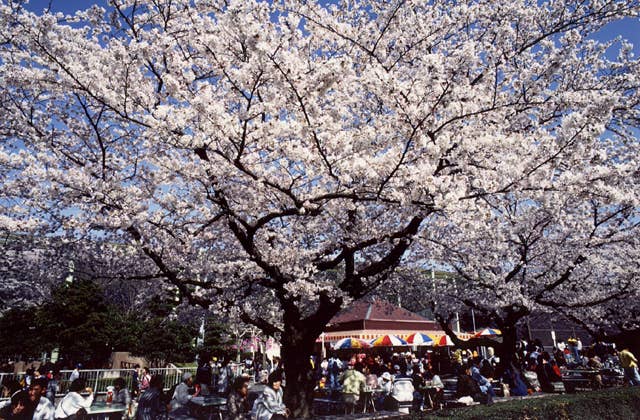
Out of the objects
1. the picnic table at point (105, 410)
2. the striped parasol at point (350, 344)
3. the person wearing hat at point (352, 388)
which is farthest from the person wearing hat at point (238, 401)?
the striped parasol at point (350, 344)

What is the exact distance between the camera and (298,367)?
9516 millimetres

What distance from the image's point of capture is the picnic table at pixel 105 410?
8875 millimetres

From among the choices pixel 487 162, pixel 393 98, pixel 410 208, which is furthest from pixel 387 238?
pixel 393 98

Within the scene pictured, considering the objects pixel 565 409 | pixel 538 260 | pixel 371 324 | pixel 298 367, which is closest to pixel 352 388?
pixel 298 367

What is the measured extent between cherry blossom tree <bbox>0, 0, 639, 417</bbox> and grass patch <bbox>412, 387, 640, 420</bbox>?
295 cm

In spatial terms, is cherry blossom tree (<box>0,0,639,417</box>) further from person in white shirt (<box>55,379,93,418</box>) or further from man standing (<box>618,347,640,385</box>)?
man standing (<box>618,347,640,385</box>)

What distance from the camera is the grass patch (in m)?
6.45

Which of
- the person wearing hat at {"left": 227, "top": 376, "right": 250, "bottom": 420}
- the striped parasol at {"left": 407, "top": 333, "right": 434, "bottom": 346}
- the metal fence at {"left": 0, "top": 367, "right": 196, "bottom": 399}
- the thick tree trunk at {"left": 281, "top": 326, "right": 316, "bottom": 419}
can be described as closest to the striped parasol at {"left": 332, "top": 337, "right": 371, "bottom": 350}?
the striped parasol at {"left": 407, "top": 333, "right": 434, "bottom": 346}

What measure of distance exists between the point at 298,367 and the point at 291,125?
19.0 ft

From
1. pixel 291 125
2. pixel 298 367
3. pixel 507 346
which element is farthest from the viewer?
pixel 507 346

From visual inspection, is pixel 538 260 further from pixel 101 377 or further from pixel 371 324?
pixel 101 377

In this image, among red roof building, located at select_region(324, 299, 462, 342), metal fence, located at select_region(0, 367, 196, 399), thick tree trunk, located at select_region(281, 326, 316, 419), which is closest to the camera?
thick tree trunk, located at select_region(281, 326, 316, 419)

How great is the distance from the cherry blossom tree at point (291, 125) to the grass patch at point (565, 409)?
9.67 ft

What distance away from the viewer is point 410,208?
725 centimetres
